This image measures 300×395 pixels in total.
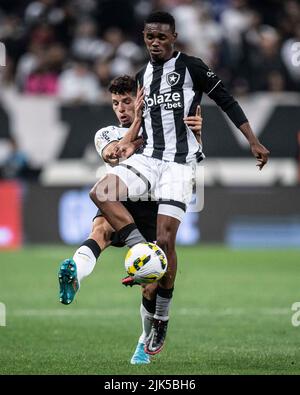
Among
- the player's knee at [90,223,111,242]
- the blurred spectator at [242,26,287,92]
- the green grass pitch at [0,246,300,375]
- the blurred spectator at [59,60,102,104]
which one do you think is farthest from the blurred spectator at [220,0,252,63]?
the player's knee at [90,223,111,242]

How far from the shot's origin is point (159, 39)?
26.4ft

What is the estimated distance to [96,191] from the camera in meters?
7.85

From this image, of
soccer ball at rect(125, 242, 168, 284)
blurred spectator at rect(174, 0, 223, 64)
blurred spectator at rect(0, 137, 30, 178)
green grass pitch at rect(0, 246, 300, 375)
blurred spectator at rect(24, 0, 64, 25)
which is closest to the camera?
soccer ball at rect(125, 242, 168, 284)

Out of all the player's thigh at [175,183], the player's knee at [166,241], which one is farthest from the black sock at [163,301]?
the player's thigh at [175,183]

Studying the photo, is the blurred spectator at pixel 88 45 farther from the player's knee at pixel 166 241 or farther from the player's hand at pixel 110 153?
the player's knee at pixel 166 241

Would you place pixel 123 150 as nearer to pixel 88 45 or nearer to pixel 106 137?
pixel 106 137

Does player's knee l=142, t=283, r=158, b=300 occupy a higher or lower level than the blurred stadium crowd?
lower

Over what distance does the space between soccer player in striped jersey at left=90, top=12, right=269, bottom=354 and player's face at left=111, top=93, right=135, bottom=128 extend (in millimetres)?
192

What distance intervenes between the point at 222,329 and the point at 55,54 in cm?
1037

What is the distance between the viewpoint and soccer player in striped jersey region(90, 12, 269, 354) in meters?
8.01

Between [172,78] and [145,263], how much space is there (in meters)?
1.58

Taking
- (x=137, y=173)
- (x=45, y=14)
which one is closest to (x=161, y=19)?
(x=137, y=173)

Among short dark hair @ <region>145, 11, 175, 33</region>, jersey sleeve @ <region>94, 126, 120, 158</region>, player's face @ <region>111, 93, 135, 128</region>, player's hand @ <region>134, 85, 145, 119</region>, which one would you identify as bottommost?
jersey sleeve @ <region>94, 126, 120, 158</region>

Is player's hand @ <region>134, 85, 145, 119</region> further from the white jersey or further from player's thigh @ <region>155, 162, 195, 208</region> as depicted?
player's thigh @ <region>155, 162, 195, 208</region>
